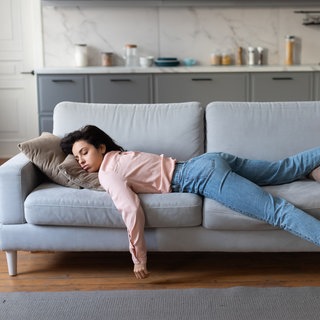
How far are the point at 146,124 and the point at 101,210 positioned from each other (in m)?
0.72

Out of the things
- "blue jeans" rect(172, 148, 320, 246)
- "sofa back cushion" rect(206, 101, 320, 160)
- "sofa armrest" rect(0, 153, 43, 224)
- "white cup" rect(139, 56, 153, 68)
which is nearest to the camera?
"blue jeans" rect(172, 148, 320, 246)

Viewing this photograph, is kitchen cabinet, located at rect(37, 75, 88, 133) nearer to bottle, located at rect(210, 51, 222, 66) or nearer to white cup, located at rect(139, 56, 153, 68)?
white cup, located at rect(139, 56, 153, 68)

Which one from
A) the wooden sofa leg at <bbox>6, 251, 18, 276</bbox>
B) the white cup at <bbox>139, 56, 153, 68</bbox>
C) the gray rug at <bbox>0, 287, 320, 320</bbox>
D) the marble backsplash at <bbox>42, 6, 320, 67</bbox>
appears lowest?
the gray rug at <bbox>0, 287, 320, 320</bbox>

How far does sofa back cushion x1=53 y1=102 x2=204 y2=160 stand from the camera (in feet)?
10.1

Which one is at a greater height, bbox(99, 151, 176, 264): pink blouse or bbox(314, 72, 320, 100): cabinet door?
bbox(314, 72, 320, 100): cabinet door

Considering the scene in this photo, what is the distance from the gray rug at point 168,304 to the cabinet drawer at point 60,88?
2.70m

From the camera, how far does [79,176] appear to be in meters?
2.72

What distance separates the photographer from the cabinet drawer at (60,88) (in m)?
4.95

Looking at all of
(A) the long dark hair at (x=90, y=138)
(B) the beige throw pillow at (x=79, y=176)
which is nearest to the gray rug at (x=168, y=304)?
(B) the beige throw pillow at (x=79, y=176)

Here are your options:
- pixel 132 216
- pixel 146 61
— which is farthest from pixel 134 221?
pixel 146 61

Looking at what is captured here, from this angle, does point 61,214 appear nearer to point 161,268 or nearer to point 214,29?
point 161,268

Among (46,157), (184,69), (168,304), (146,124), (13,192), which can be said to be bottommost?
(168,304)

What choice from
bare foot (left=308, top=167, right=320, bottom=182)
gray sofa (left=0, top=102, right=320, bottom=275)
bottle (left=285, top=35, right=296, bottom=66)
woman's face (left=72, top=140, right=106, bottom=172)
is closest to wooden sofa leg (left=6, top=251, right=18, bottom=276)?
gray sofa (left=0, top=102, right=320, bottom=275)

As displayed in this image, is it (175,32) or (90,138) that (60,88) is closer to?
(175,32)
